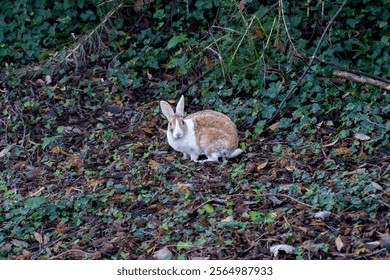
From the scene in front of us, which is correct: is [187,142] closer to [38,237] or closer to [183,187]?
[183,187]

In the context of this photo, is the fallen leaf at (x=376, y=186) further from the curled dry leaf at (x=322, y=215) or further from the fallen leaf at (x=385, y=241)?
the fallen leaf at (x=385, y=241)

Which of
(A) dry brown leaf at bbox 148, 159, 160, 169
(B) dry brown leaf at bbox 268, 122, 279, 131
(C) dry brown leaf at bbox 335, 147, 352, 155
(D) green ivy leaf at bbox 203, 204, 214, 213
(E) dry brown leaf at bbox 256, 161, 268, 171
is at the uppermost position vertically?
(D) green ivy leaf at bbox 203, 204, 214, 213

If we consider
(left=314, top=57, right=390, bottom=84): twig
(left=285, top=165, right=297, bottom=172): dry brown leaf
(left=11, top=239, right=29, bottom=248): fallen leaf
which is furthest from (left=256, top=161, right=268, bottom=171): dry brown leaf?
(left=11, top=239, right=29, bottom=248): fallen leaf

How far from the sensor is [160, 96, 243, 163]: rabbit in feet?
27.0

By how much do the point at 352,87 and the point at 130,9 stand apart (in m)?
3.46

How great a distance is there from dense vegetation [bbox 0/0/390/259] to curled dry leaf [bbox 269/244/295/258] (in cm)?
1

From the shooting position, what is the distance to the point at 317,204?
6.87 meters

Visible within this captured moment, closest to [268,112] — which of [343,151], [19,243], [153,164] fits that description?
[343,151]

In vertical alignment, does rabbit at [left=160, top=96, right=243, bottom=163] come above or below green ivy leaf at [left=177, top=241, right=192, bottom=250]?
below

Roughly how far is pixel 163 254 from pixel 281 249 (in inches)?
37.0

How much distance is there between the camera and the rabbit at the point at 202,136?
8.24 meters

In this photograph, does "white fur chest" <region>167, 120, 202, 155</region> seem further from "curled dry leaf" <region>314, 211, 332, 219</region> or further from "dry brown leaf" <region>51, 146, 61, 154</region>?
"curled dry leaf" <region>314, 211, 332, 219</region>


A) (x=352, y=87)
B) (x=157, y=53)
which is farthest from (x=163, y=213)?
(x=157, y=53)

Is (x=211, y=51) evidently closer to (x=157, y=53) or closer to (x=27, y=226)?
(x=157, y=53)
